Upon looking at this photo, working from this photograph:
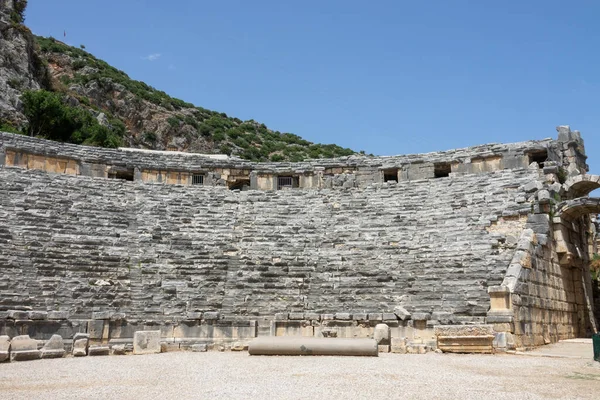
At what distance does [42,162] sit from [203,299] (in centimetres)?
881

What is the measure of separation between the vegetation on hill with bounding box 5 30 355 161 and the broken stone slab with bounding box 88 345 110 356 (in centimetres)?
2823

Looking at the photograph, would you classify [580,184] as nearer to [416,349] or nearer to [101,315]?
[416,349]

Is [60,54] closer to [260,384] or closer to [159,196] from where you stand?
[159,196]

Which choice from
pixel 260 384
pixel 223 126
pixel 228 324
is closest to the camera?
pixel 260 384

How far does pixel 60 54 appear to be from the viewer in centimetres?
4900

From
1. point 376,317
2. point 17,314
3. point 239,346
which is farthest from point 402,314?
point 17,314

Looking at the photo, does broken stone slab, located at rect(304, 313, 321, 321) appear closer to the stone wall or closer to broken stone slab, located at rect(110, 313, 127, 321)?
the stone wall

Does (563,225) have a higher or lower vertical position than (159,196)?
lower

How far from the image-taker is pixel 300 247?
1577 cm

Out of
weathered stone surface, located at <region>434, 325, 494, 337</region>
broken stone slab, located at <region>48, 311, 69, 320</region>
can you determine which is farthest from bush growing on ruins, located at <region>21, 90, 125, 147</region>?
weathered stone surface, located at <region>434, 325, 494, 337</region>

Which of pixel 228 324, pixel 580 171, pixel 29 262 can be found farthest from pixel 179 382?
pixel 580 171

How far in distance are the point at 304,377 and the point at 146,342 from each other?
515cm

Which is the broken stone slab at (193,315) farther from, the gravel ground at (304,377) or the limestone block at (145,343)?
the gravel ground at (304,377)

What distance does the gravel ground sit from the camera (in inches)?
244
